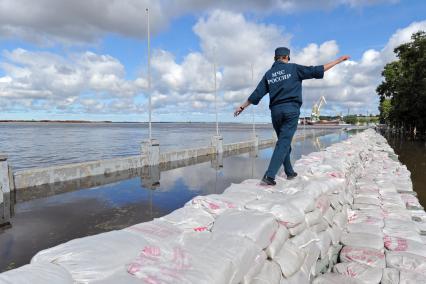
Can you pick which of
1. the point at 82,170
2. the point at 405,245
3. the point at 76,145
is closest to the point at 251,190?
the point at 405,245

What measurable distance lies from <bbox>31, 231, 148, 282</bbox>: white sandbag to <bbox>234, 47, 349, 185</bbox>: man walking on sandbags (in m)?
2.46

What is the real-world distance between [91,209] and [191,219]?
400cm

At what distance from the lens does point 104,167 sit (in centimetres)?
1012

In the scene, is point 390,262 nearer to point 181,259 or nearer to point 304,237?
point 304,237

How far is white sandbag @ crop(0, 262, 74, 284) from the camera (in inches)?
60.2

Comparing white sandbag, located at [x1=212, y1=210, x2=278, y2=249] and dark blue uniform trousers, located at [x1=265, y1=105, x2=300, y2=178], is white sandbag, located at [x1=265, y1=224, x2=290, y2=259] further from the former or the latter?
dark blue uniform trousers, located at [x1=265, y1=105, x2=300, y2=178]

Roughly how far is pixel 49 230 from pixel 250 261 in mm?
3806

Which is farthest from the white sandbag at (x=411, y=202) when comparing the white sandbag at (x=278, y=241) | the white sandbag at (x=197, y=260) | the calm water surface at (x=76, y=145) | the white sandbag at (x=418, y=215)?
the calm water surface at (x=76, y=145)

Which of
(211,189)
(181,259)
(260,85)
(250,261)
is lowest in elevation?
(211,189)

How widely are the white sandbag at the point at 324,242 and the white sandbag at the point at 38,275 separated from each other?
104 inches

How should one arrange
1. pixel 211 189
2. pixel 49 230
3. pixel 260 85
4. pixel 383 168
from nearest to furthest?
pixel 260 85 < pixel 49 230 < pixel 211 189 < pixel 383 168

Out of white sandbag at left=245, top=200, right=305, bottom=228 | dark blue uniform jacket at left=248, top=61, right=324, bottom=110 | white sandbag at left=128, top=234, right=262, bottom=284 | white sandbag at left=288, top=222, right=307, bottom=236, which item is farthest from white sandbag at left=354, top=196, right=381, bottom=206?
white sandbag at left=128, top=234, right=262, bottom=284

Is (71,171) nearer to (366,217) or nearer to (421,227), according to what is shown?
(366,217)

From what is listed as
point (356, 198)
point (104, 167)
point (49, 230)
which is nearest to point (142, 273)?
point (49, 230)
